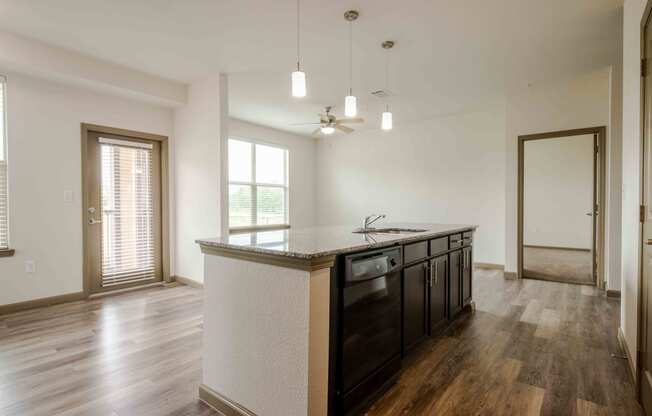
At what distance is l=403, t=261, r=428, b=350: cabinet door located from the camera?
7.30 ft

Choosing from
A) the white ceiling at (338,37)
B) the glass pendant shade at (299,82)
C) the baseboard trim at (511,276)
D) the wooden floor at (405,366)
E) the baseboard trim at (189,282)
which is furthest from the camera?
the baseboard trim at (511,276)

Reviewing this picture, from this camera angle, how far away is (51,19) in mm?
2850

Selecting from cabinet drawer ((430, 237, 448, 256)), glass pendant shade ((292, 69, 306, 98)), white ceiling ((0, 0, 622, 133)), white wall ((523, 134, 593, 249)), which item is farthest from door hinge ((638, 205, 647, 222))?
white wall ((523, 134, 593, 249))

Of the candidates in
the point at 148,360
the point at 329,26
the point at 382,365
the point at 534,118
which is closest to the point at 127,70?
the point at 329,26

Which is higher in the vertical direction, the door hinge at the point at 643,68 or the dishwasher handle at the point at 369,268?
the door hinge at the point at 643,68

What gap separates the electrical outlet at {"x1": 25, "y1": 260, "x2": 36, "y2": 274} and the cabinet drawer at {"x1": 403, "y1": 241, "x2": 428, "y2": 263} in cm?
384

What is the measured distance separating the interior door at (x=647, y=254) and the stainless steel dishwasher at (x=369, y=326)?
1.21m

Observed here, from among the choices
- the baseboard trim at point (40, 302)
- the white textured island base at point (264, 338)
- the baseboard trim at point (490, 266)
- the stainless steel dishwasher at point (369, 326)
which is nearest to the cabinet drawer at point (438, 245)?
the stainless steel dishwasher at point (369, 326)

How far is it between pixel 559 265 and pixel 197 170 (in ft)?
20.2

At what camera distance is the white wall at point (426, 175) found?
5.61m

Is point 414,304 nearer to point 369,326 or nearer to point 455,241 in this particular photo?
point 369,326

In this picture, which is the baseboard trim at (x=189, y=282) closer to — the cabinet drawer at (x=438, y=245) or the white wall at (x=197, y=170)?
the white wall at (x=197, y=170)

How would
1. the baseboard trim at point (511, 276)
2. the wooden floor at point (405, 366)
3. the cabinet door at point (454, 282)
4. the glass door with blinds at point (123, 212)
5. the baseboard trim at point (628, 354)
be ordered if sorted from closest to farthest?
the wooden floor at point (405, 366) → the baseboard trim at point (628, 354) → the cabinet door at point (454, 282) → the glass door with blinds at point (123, 212) → the baseboard trim at point (511, 276)

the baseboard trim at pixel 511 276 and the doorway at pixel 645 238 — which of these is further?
the baseboard trim at pixel 511 276
